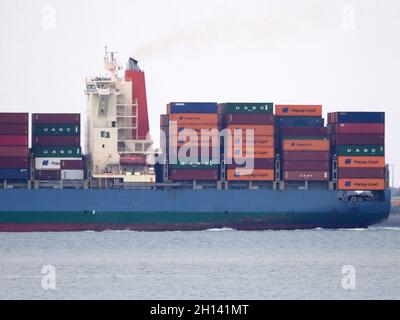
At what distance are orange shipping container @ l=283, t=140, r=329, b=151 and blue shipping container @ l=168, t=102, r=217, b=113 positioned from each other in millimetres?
5314

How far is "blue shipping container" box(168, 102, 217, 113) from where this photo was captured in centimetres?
7706

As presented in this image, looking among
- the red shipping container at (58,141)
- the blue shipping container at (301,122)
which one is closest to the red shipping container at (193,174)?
the blue shipping container at (301,122)

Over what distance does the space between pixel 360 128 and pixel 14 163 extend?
23.0 m

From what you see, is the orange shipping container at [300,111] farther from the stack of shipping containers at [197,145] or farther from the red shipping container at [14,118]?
the red shipping container at [14,118]

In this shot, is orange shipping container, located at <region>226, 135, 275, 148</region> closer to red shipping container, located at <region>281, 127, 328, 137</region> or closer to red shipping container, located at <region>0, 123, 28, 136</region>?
red shipping container, located at <region>281, 127, 328, 137</region>

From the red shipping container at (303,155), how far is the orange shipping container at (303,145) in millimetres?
210

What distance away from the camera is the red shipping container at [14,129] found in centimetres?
7525

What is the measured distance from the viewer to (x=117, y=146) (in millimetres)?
78875

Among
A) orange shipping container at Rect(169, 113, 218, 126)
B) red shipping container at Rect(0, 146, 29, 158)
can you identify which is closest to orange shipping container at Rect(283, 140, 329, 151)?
orange shipping container at Rect(169, 113, 218, 126)

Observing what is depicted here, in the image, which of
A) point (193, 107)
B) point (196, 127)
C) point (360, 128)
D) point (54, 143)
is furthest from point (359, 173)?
point (54, 143)

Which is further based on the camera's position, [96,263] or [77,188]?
[77,188]

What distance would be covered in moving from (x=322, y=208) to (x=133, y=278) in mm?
31410
